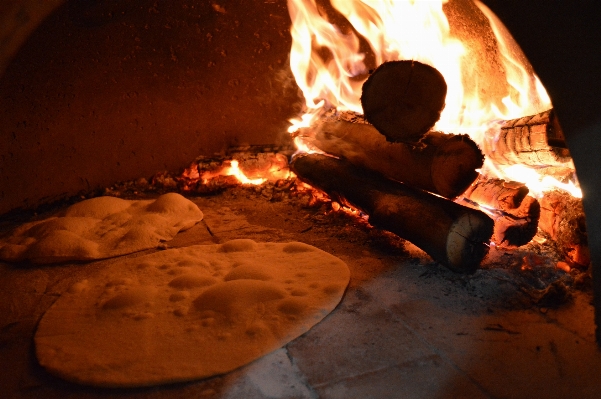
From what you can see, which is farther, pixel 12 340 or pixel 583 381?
pixel 12 340

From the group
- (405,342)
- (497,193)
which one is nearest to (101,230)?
(405,342)

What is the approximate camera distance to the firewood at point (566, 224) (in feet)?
8.21

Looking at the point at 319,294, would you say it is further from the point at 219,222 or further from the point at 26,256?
the point at 26,256

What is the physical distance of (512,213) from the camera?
8.87 ft

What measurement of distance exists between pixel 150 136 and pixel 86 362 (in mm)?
3115

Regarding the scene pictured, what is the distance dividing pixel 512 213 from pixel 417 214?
1.89ft

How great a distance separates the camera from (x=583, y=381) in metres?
1.72

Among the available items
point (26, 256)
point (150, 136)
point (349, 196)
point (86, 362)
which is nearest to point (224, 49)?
point (150, 136)

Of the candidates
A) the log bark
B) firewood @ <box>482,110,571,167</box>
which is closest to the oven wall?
firewood @ <box>482,110,571,167</box>

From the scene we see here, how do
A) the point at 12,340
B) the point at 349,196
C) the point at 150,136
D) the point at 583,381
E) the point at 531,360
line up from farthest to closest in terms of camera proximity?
the point at 150,136 < the point at 349,196 < the point at 12,340 < the point at 531,360 < the point at 583,381

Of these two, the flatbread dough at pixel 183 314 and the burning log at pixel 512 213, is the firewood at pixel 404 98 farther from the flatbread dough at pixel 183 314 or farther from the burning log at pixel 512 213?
the flatbread dough at pixel 183 314

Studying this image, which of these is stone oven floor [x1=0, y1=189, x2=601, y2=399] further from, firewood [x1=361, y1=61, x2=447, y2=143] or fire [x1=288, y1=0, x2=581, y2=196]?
fire [x1=288, y1=0, x2=581, y2=196]

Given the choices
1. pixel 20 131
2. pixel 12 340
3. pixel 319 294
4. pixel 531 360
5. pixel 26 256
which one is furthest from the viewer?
pixel 20 131

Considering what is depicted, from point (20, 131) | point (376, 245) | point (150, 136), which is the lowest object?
point (376, 245)
